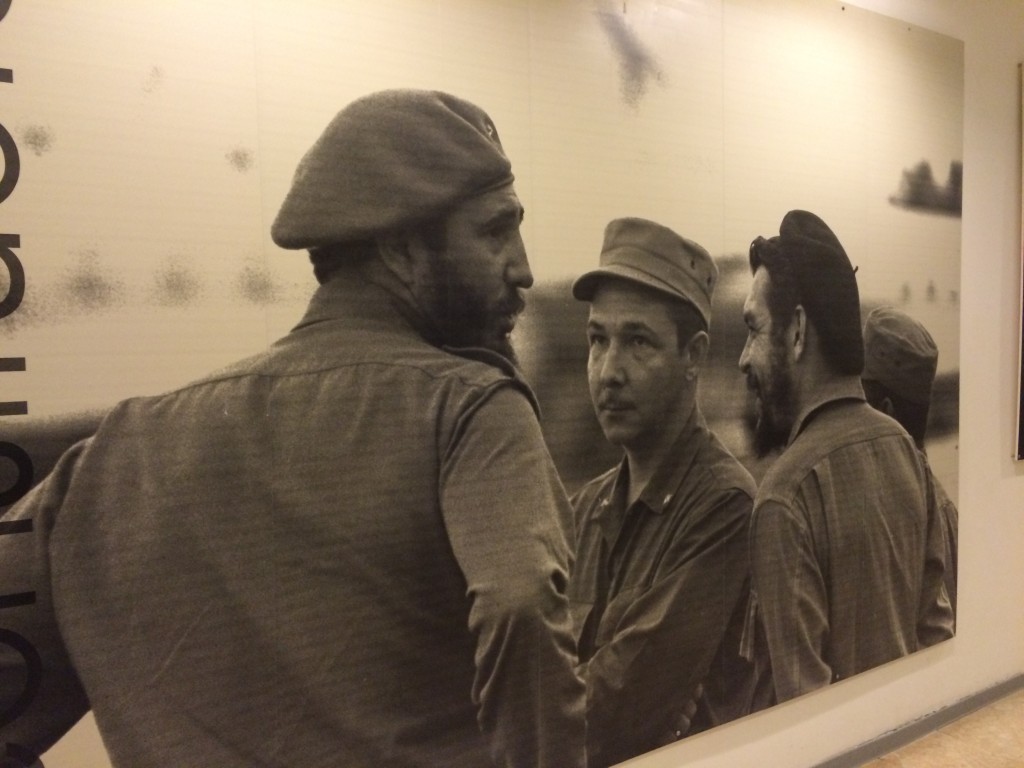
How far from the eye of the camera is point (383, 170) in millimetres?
1488

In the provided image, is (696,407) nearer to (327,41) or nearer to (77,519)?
(327,41)

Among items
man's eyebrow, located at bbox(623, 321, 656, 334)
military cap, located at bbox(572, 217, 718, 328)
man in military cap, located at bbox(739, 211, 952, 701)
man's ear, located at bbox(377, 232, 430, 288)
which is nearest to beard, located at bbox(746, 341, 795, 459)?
man in military cap, located at bbox(739, 211, 952, 701)

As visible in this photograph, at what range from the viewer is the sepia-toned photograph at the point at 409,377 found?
1299 millimetres

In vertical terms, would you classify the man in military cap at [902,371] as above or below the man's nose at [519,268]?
below

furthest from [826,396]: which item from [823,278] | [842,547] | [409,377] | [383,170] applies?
[383,170]

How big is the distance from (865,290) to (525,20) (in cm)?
139

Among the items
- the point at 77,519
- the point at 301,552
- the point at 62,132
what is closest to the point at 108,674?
the point at 77,519

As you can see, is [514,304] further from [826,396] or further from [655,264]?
[826,396]

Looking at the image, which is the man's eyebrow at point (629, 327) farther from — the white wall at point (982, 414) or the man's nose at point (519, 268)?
the white wall at point (982, 414)

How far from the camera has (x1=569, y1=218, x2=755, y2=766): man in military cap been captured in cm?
178

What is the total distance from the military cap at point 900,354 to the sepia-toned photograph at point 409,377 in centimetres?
25

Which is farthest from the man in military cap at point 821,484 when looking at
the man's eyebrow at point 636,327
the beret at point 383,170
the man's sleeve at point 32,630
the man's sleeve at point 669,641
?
the man's sleeve at point 32,630

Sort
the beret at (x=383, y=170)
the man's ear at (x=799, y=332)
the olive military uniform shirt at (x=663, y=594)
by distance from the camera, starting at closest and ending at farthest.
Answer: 1. the beret at (x=383, y=170)
2. the olive military uniform shirt at (x=663, y=594)
3. the man's ear at (x=799, y=332)

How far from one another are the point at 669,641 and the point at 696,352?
0.75m
